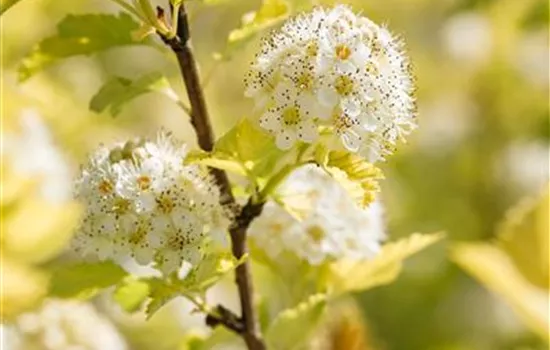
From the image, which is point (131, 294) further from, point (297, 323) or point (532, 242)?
point (532, 242)

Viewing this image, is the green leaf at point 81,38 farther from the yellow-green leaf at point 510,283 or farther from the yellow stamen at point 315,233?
the yellow-green leaf at point 510,283

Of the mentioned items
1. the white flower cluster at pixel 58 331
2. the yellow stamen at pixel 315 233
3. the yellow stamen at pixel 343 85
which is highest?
the yellow stamen at pixel 343 85

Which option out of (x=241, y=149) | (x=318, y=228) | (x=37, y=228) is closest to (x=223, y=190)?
(x=241, y=149)

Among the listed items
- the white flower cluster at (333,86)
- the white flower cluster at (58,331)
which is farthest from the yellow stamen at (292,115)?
the white flower cluster at (58,331)

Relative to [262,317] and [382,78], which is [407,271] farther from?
[382,78]

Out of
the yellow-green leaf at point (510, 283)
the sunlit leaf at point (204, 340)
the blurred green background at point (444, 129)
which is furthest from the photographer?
the blurred green background at point (444, 129)

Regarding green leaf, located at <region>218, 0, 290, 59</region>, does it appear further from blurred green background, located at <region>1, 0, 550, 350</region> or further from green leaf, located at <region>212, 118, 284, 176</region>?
blurred green background, located at <region>1, 0, 550, 350</region>

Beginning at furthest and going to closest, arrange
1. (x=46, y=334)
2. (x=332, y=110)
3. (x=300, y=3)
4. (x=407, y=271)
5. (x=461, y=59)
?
(x=461, y=59), (x=407, y=271), (x=46, y=334), (x=300, y=3), (x=332, y=110)

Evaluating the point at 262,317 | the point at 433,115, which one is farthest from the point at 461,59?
the point at 262,317
